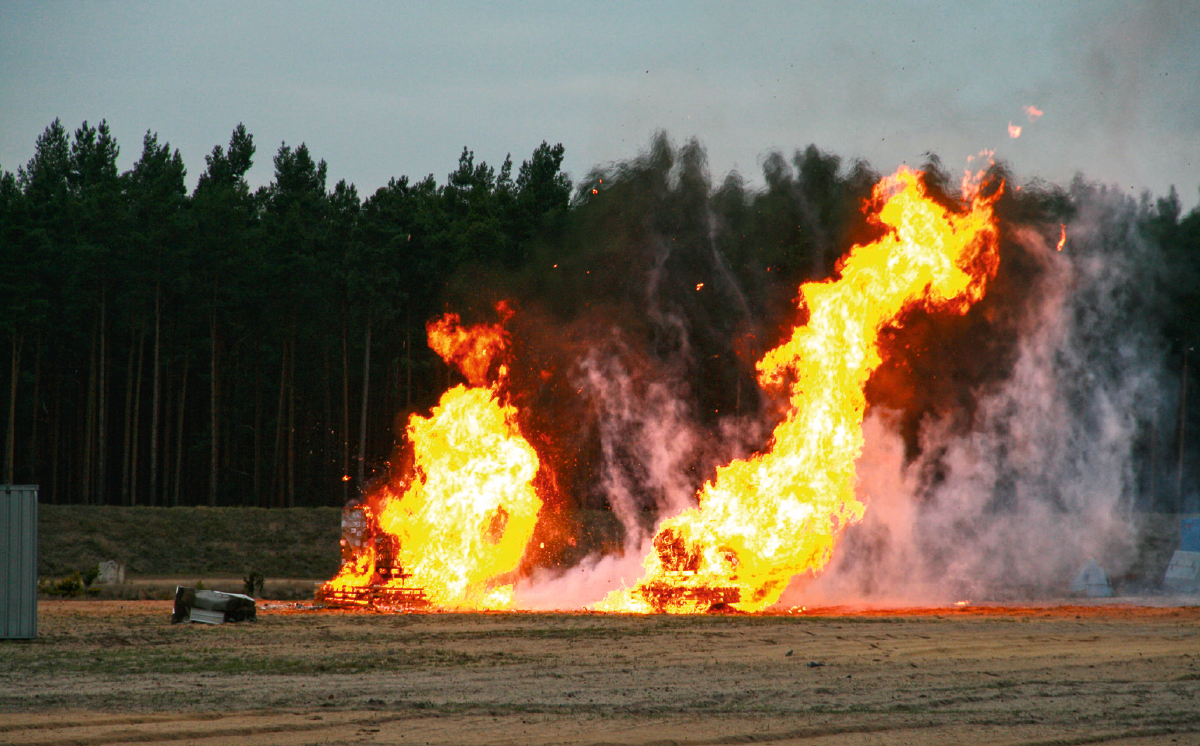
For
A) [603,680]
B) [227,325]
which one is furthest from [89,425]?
[603,680]

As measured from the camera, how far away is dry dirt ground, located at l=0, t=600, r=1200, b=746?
33.8 feet

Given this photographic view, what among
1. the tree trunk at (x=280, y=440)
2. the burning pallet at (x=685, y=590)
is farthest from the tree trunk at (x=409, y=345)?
the burning pallet at (x=685, y=590)

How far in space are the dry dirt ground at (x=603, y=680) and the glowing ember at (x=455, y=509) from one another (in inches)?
114

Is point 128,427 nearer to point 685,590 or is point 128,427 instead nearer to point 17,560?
point 17,560

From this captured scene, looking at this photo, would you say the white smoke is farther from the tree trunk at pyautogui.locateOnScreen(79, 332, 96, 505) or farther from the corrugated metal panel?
the tree trunk at pyautogui.locateOnScreen(79, 332, 96, 505)

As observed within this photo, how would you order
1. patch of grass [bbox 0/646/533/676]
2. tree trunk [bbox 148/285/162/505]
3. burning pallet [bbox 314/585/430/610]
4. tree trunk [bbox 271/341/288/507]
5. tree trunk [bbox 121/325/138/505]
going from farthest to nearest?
tree trunk [bbox 271/341/288/507] < tree trunk [bbox 121/325/138/505] < tree trunk [bbox 148/285/162/505] < burning pallet [bbox 314/585/430/610] < patch of grass [bbox 0/646/533/676]

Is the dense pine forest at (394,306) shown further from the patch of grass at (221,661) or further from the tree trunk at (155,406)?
the patch of grass at (221,661)

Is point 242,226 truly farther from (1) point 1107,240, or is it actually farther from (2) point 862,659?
(2) point 862,659

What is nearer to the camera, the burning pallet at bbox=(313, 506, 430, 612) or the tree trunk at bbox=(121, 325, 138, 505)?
the burning pallet at bbox=(313, 506, 430, 612)

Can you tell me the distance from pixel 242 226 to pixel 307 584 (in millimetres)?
25940

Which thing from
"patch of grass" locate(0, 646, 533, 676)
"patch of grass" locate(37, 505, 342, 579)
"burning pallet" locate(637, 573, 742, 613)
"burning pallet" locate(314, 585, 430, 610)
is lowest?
"patch of grass" locate(37, 505, 342, 579)

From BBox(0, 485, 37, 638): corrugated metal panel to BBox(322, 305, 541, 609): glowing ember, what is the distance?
730 cm

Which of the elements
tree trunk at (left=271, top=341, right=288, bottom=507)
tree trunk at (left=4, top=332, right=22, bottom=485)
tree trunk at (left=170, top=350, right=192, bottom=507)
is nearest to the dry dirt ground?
tree trunk at (left=4, top=332, right=22, bottom=485)

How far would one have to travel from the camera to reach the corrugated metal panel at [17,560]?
1636cm
